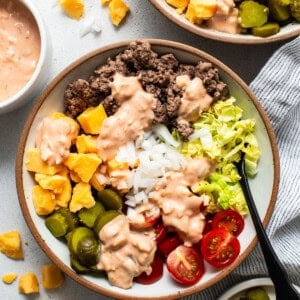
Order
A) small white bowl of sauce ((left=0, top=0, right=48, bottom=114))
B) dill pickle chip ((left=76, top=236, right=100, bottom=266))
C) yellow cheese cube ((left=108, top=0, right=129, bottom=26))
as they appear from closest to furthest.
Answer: dill pickle chip ((left=76, top=236, right=100, bottom=266))
small white bowl of sauce ((left=0, top=0, right=48, bottom=114))
yellow cheese cube ((left=108, top=0, right=129, bottom=26))

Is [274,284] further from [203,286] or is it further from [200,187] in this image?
[200,187]

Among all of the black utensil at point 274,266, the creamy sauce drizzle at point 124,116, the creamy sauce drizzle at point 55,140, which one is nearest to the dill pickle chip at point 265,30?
the creamy sauce drizzle at point 124,116

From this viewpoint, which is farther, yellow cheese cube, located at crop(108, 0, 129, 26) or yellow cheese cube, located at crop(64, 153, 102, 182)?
yellow cheese cube, located at crop(108, 0, 129, 26)

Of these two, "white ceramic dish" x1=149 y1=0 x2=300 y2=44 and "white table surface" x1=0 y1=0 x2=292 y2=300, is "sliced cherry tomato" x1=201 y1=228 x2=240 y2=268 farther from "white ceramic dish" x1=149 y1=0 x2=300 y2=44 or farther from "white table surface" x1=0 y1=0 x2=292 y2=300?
"white ceramic dish" x1=149 y1=0 x2=300 y2=44

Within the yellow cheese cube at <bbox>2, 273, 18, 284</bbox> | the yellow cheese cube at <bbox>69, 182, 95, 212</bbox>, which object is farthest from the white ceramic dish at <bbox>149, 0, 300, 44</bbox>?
the yellow cheese cube at <bbox>2, 273, 18, 284</bbox>

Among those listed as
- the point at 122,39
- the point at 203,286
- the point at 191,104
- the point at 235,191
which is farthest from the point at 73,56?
the point at 203,286

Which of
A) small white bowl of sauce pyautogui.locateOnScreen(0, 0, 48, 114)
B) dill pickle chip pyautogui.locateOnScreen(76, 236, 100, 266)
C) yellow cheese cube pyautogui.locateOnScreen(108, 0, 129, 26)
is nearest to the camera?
dill pickle chip pyautogui.locateOnScreen(76, 236, 100, 266)
